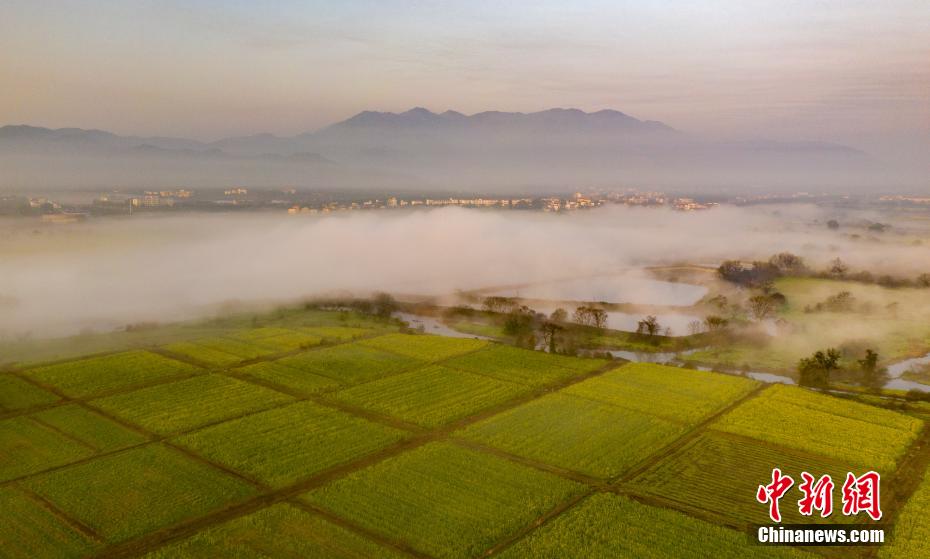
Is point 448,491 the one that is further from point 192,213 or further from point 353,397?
point 192,213

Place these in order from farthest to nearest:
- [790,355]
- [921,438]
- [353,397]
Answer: [790,355], [353,397], [921,438]

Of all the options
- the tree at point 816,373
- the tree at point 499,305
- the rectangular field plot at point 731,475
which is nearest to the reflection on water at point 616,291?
the tree at point 499,305

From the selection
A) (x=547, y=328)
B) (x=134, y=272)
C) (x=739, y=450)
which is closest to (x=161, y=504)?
(x=739, y=450)

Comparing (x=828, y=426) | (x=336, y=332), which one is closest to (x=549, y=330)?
(x=336, y=332)

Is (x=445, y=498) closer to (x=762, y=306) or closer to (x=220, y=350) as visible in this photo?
(x=220, y=350)

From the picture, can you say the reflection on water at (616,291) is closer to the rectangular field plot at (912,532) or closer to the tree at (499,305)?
the tree at (499,305)
